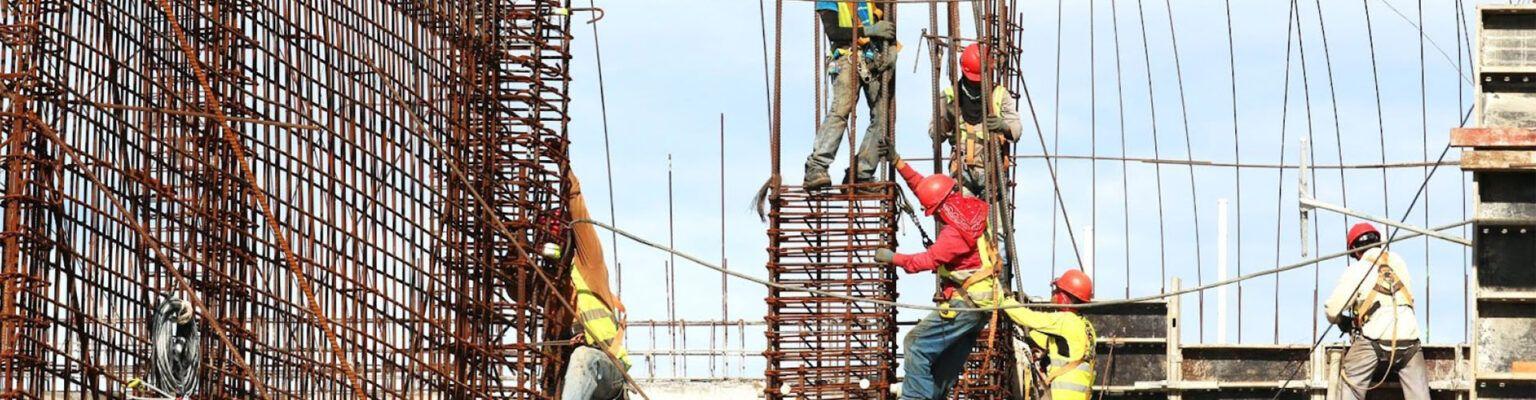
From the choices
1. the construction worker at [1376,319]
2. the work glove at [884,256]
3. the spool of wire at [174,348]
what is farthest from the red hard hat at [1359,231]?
the spool of wire at [174,348]

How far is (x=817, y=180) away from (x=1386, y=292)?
169 inches

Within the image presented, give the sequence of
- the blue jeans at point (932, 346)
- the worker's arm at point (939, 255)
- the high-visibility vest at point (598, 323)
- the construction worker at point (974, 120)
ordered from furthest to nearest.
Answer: the construction worker at point (974, 120) → the high-visibility vest at point (598, 323) → the blue jeans at point (932, 346) → the worker's arm at point (939, 255)

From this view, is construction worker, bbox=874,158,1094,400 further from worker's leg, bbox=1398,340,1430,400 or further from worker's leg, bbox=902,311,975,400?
worker's leg, bbox=1398,340,1430,400

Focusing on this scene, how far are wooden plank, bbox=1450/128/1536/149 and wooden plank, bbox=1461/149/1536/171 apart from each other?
17 cm

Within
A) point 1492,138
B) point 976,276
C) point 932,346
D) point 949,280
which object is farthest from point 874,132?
point 1492,138

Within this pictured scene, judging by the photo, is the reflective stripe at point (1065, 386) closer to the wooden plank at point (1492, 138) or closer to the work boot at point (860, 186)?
the work boot at point (860, 186)

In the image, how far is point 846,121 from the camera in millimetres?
19375

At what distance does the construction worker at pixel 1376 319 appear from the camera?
17922mm

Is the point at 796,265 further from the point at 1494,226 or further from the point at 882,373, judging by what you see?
the point at 1494,226

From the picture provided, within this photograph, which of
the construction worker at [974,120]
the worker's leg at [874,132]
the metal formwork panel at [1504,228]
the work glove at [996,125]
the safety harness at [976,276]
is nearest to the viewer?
the metal formwork panel at [1504,228]

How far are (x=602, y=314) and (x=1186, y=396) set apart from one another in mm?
5161

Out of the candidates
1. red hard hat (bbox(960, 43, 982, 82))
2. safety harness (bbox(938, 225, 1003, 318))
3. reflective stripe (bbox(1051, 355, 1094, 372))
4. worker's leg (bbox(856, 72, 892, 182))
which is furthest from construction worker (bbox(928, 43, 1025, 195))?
safety harness (bbox(938, 225, 1003, 318))

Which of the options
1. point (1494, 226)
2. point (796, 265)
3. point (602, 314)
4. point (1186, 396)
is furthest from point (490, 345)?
point (1494, 226)

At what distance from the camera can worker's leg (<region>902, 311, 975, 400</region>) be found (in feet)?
59.4
